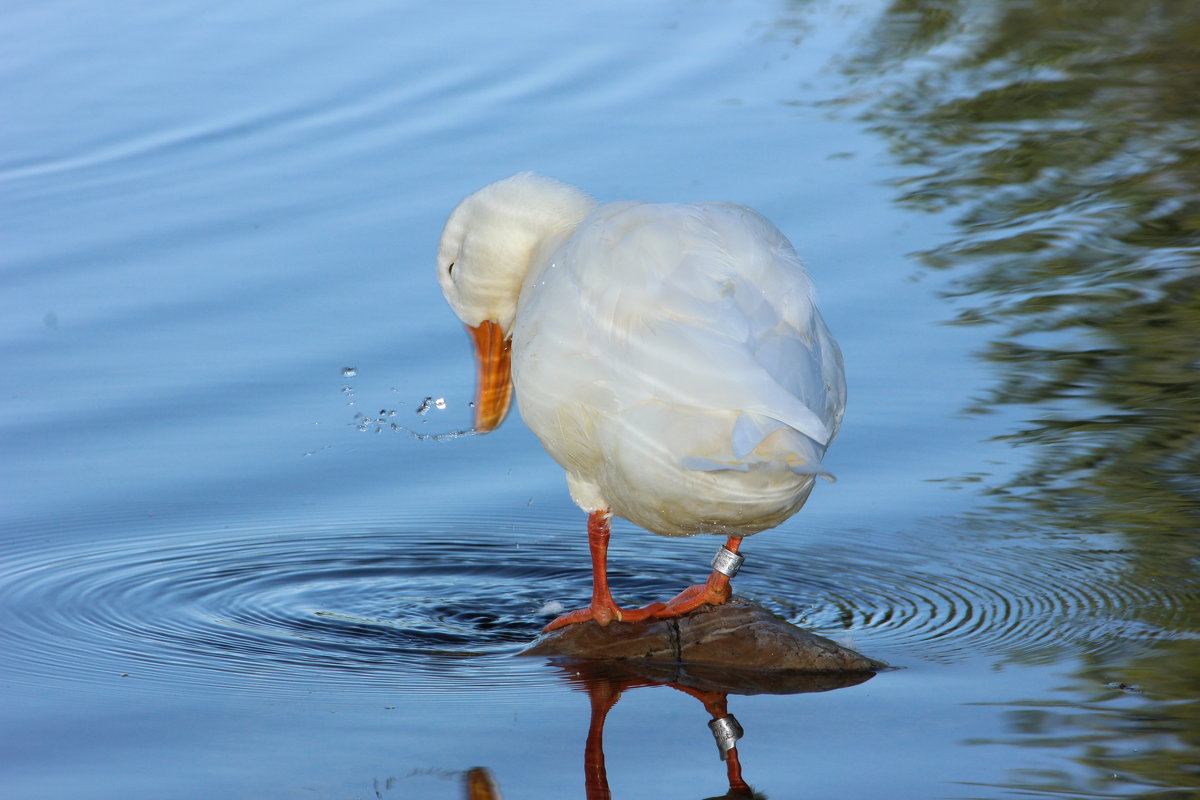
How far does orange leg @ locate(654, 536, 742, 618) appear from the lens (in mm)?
5211

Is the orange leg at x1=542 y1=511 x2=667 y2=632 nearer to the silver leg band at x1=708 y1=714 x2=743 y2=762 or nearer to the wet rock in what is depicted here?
the wet rock

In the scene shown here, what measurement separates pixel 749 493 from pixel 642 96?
6.82 meters

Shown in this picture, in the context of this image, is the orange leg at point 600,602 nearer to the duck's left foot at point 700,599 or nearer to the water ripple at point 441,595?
the duck's left foot at point 700,599

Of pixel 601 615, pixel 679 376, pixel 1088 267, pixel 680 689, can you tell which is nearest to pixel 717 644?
pixel 680 689

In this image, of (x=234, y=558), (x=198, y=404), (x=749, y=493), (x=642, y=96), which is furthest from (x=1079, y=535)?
(x=642, y=96)

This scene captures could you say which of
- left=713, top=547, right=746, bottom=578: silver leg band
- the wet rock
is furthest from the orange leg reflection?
left=713, top=547, right=746, bottom=578: silver leg band

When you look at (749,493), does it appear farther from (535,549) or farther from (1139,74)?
(1139,74)

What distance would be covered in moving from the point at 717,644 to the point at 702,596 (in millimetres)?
308

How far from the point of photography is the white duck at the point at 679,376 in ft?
14.8

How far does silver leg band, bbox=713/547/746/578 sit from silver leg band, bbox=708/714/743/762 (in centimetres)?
83

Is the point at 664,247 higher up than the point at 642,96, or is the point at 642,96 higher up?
the point at 642,96

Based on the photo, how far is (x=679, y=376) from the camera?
455 cm

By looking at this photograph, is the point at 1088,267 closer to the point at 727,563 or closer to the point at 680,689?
the point at 727,563

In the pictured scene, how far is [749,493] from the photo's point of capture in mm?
4664
